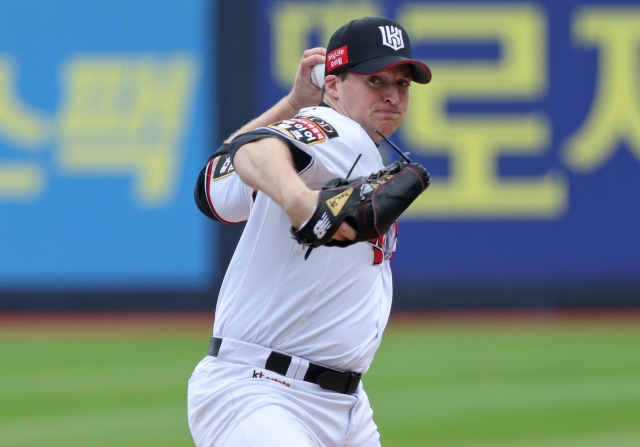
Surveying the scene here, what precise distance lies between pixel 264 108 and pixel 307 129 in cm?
961

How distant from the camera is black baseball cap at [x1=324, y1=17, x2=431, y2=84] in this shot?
9.79 feet

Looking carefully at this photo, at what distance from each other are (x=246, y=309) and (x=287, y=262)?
0.61ft

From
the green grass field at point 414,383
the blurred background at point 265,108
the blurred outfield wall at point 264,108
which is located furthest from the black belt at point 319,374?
the blurred outfield wall at point 264,108

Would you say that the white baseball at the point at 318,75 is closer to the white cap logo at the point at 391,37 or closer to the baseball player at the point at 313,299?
the baseball player at the point at 313,299

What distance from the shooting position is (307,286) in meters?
2.96

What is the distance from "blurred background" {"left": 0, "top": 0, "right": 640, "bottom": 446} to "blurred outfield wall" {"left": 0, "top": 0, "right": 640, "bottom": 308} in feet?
0.07

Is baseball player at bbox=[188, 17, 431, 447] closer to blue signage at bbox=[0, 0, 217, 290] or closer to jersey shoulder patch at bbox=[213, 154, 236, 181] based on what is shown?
jersey shoulder patch at bbox=[213, 154, 236, 181]

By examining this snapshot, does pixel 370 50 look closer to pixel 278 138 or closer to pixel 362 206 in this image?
pixel 278 138

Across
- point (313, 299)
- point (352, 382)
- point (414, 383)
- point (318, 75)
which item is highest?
point (318, 75)

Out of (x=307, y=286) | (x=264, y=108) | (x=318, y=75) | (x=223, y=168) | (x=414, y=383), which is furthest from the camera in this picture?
(x=264, y=108)

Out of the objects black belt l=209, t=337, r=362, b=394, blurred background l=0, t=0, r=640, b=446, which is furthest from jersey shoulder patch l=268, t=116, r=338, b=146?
blurred background l=0, t=0, r=640, b=446

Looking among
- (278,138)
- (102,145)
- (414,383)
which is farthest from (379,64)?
(102,145)

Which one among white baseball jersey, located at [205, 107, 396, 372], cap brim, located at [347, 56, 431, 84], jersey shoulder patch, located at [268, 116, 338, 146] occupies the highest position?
cap brim, located at [347, 56, 431, 84]

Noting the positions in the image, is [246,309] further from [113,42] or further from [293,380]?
[113,42]
